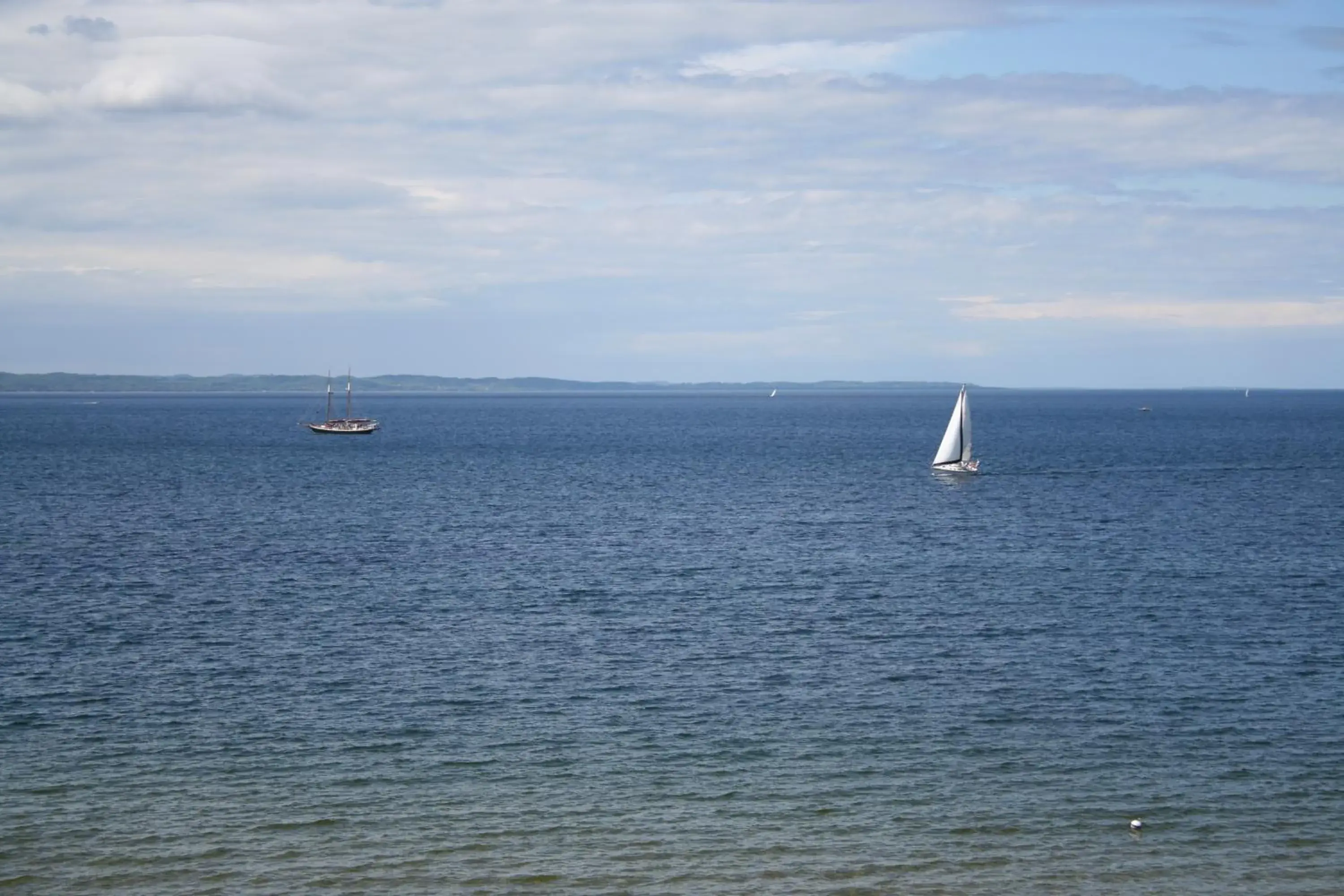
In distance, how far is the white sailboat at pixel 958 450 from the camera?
422ft

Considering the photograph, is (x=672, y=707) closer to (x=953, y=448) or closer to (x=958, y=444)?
(x=953, y=448)

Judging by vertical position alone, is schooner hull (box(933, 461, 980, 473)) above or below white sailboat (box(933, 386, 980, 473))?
below

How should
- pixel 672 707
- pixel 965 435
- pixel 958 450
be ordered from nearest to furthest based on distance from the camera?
pixel 672 707 < pixel 965 435 < pixel 958 450

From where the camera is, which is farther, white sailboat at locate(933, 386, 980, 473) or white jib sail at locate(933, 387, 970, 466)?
white jib sail at locate(933, 387, 970, 466)

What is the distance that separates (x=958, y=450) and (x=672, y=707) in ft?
303

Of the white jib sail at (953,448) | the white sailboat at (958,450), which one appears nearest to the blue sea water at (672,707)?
the white sailboat at (958,450)

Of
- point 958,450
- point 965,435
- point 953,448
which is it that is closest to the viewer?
point 965,435

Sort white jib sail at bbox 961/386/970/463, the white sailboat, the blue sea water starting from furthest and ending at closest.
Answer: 1. the white sailboat
2. white jib sail at bbox 961/386/970/463
3. the blue sea water

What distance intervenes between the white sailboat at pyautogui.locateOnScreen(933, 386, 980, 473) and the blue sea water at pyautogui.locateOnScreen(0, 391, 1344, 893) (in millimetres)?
41328

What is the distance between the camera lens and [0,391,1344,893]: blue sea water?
3031 cm

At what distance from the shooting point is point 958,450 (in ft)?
427

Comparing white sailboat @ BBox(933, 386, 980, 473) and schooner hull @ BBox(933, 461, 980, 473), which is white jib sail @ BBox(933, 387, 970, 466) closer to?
white sailboat @ BBox(933, 386, 980, 473)

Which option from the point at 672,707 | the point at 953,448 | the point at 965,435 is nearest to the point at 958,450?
Result: the point at 953,448

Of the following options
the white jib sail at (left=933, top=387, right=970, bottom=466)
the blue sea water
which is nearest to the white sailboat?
the white jib sail at (left=933, top=387, right=970, bottom=466)
